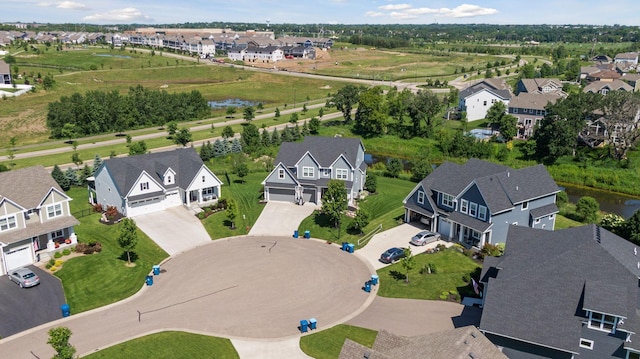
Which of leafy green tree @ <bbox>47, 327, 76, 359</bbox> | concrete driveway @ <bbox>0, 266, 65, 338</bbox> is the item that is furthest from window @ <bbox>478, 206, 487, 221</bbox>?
concrete driveway @ <bbox>0, 266, 65, 338</bbox>

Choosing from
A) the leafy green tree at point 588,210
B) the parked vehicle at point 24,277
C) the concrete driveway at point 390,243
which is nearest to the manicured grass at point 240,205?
the concrete driveway at point 390,243

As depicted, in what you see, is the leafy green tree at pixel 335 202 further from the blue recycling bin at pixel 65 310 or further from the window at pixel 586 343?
the window at pixel 586 343

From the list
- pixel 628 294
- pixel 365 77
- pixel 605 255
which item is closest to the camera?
pixel 628 294

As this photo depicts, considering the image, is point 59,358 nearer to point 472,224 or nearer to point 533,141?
point 472,224

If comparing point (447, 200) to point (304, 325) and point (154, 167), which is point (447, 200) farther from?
point (154, 167)

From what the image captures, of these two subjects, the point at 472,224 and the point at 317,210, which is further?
the point at 317,210

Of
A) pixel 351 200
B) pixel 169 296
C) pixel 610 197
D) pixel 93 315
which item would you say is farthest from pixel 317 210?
pixel 610 197

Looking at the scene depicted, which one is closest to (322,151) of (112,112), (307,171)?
(307,171)
